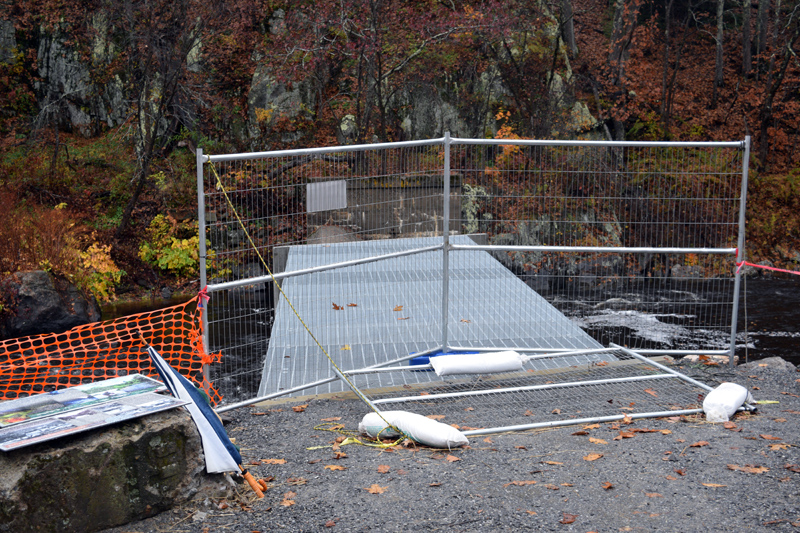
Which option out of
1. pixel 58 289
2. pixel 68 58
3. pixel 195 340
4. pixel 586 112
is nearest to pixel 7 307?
pixel 58 289

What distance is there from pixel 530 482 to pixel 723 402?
2.23 m

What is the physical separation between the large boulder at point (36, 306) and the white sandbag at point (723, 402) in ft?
35.2

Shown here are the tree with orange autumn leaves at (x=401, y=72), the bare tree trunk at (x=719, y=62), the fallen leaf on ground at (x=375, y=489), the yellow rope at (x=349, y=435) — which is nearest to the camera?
the fallen leaf on ground at (x=375, y=489)

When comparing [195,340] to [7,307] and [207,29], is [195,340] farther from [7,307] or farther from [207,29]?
[207,29]

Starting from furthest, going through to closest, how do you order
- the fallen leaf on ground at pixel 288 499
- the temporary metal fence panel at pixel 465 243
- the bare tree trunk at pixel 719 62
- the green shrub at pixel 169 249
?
the bare tree trunk at pixel 719 62
the green shrub at pixel 169 249
the temporary metal fence panel at pixel 465 243
the fallen leaf on ground at pixel 288 499

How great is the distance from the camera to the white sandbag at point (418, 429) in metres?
4.83

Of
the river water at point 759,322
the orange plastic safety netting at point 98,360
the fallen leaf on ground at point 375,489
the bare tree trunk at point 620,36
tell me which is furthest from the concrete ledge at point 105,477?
the bare tree trunk at point 620,36

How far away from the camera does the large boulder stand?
11.3 metres

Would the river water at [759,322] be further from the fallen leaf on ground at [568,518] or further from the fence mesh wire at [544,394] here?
the fallen leaf on ground at [568,518]

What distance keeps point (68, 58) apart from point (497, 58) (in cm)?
1320

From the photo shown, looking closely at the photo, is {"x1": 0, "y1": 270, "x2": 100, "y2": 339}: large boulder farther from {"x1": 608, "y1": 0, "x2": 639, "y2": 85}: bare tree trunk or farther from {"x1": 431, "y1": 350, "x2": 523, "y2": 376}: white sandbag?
{"x1": 608, "y1": 0, "x2": 639, "y2": 85}: bare tree trunk

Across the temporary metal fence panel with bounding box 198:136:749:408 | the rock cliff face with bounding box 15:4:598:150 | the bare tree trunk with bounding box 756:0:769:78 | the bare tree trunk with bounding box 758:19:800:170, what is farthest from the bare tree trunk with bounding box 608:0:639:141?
the temporary metal fence panel with bounding box 198:136:749:408

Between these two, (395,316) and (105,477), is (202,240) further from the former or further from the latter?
(395,316)

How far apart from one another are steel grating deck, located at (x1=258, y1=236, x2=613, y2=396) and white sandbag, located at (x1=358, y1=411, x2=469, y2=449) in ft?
4.43
